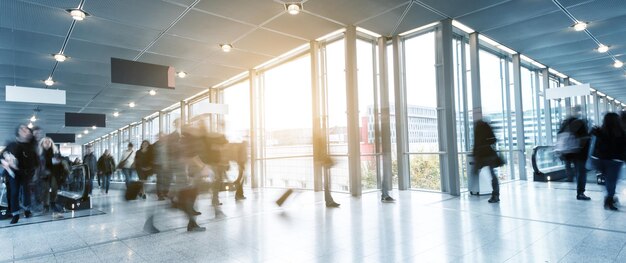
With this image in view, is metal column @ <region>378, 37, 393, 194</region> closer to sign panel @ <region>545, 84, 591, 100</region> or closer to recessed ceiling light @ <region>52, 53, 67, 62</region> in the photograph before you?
sign panel @ <region>545, 84, 591, 100</region>

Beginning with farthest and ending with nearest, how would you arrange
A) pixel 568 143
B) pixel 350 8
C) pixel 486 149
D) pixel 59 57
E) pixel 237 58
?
pixel 237 58, pixel 59 57, pixel 350 8, pixel 486 149, pixel 568 143

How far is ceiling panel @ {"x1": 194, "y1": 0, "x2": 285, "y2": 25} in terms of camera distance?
5.71m

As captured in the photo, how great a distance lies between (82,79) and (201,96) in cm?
460

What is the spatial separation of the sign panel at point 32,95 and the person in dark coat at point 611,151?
9559 millimetres

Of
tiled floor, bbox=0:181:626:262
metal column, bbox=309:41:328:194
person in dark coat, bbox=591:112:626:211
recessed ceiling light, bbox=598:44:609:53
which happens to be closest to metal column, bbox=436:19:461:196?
tiled floor, bbox=0:181:626:262

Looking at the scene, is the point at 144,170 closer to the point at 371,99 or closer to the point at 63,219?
the point at 63,219

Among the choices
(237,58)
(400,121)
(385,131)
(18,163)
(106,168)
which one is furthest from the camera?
(106,168)

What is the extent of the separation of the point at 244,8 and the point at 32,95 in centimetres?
473

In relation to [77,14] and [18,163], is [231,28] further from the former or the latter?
[18,163]

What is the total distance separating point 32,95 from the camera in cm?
662

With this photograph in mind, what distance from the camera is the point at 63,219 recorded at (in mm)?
5566

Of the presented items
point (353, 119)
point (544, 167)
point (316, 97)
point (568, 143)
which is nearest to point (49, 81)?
point (316, 97)

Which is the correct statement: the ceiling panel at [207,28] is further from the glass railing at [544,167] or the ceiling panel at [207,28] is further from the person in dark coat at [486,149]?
the glass railing at [544,167]

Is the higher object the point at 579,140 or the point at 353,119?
the point at 353,119
